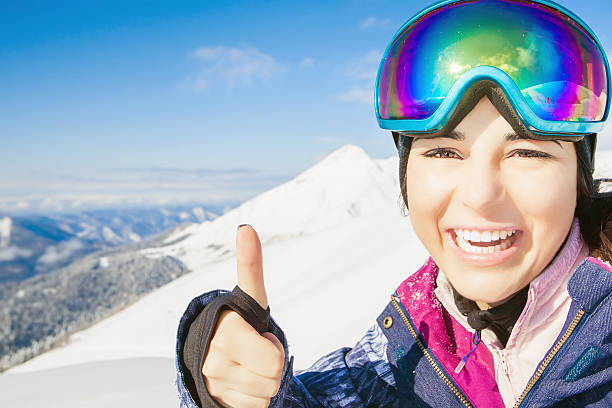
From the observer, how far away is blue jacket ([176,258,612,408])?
57.2 inches

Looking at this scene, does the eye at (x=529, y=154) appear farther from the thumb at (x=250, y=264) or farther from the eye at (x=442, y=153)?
the thumb at (x=250, y=264)

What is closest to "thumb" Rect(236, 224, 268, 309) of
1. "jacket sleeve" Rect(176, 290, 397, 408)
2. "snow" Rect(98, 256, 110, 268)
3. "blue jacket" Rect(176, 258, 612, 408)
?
"blue jacket" Rect(176, 258, 612, 408)

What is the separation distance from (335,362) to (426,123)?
1.40 meters

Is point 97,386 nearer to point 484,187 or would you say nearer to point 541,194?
point 484,187

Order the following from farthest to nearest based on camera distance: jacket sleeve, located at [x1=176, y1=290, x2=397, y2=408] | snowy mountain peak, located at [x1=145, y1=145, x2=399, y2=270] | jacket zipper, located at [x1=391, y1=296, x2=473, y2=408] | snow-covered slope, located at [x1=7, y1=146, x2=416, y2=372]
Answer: snowy mountain peak, located at [x1=145, y1=145, x2=399, y2=270] < snow-covered slope, located at [x1=7, y1=146, x2=416, y2=372] < jacket sleeve, located at [x1=176, y1=290, x2=397, y2=408] < jacket zipper, located at [x1=391, y1=296, x2=473, y2=408]

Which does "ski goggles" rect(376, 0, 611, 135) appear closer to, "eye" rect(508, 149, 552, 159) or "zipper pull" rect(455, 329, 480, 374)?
"eye" rect(508, 149, 552, 159)

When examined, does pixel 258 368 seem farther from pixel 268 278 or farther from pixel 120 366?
pixel 268 278

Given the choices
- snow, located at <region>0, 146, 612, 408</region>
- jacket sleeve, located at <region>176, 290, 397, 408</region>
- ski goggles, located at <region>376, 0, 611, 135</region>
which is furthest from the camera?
snow, located at <region>0, 146, 612, 408</region>

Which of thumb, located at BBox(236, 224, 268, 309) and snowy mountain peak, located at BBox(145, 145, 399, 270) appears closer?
thumb, located at BBox(236, 224, 268, 309)

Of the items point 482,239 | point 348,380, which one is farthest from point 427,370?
point 482,239

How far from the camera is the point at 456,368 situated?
175 cm

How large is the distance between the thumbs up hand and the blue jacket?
0.14 meters

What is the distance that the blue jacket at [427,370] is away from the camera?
1452mm

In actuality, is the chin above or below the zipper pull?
above
